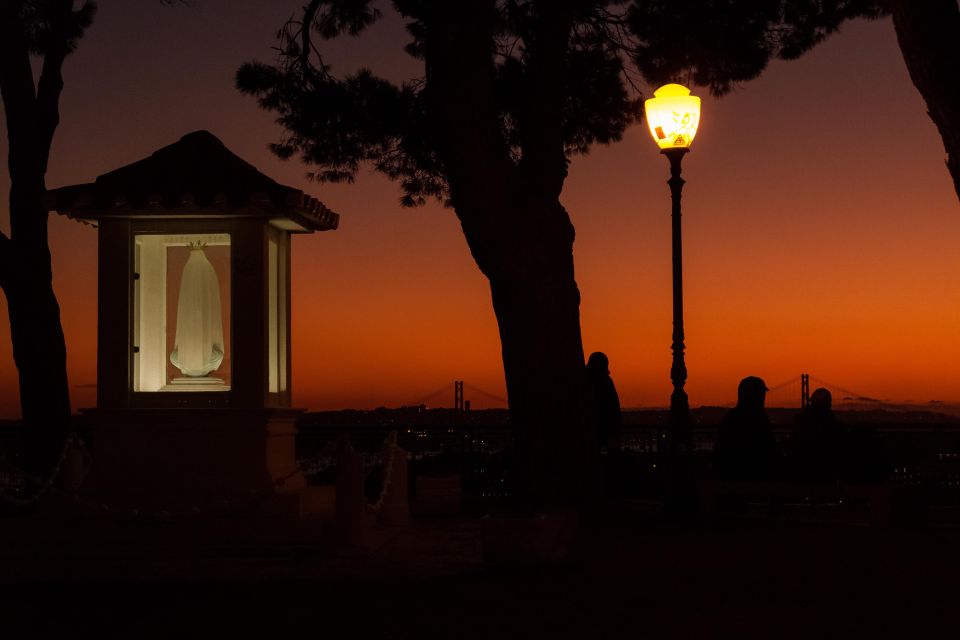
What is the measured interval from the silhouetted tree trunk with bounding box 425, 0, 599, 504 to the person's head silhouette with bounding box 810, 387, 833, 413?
242 centimetres

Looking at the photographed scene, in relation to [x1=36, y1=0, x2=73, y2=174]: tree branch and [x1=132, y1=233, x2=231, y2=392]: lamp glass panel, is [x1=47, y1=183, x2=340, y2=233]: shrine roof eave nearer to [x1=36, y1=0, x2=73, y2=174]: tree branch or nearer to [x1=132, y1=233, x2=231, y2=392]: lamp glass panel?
[x1=132, y1=233, x2=231, y2=392]: lamp glass panel

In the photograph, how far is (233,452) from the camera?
11445mm

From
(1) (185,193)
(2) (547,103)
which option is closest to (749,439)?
(2) (547,103)

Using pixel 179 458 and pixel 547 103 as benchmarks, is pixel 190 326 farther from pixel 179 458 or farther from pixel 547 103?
pixel 547 103

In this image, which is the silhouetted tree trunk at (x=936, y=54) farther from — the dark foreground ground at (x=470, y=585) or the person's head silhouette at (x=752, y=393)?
the person's head silhouette at (x=752, y=393)

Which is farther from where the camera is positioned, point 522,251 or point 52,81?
point 52,81

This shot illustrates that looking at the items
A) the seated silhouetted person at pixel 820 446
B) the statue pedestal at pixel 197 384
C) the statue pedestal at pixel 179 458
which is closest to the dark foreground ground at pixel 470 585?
the statue pedestal at pixel 179 458

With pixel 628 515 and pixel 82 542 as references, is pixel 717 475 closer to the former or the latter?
pixel 628 515

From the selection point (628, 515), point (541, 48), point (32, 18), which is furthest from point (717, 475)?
point (32, 18)

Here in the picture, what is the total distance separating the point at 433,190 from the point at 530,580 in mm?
9957

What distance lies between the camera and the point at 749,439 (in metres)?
13.3

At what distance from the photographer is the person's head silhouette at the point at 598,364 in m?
14.7

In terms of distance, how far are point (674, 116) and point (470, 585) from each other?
20.4 feet

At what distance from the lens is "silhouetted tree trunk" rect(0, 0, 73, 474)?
15211 millimetres
